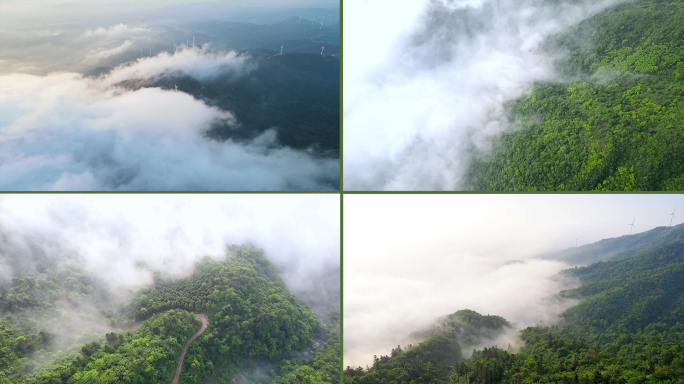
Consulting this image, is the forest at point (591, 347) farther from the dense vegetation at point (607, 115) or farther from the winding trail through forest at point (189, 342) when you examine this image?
the winding trail through forest at point (189, 342)

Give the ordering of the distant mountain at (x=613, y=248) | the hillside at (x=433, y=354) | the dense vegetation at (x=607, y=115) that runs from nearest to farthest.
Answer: the dense vegetation at (x=607, y=115)
the hillside at (x=433, y=354)
the distant mountain at (x=613, y=248)

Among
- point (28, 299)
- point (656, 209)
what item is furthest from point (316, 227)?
point (656, 209)

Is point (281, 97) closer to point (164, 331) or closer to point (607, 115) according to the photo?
point (164, 331)

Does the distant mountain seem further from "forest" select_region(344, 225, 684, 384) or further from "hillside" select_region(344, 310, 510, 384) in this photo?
"hillside" select_region(344, 310, 510, 384)

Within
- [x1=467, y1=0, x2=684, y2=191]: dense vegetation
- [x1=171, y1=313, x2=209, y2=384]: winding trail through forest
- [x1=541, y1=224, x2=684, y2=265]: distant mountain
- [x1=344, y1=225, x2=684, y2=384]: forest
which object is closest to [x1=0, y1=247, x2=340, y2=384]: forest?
[x1=171, y1=313, x2=209, y2=384]: winding trail through forest

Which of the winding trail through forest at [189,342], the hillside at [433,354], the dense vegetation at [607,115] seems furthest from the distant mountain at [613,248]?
the winding trail through forest at [189,342]

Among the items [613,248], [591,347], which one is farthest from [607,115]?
[591,347]

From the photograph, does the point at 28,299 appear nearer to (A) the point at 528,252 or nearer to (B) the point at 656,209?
(A) the point at 528,252
